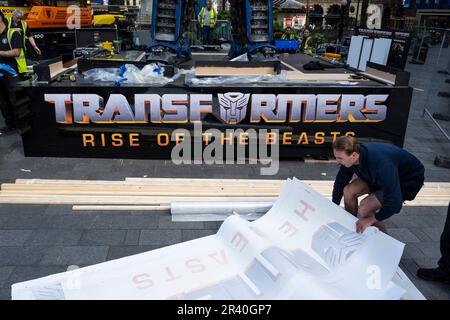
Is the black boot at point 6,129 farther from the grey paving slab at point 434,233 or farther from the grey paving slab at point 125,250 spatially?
the grey paving slab at point 434,233

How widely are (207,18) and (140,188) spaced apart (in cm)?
1048

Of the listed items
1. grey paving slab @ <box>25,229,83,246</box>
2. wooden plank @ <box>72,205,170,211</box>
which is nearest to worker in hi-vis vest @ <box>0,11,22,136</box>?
wooden plank @ <box>72,205,170,211</box>

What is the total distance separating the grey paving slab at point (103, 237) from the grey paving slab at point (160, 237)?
0.71 feet

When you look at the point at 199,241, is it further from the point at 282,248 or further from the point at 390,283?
the point at 390,283

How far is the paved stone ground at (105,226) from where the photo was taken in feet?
12.5

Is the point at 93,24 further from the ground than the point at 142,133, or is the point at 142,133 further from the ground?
the point at 93,24

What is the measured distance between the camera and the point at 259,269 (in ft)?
11.4

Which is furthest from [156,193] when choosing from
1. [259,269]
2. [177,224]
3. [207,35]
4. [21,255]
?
[207,35]

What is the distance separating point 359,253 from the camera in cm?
351

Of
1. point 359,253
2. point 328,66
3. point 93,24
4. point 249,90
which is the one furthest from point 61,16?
point 359,253

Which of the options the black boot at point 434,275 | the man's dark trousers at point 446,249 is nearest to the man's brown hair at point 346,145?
the man's dark trousers at point 446,249

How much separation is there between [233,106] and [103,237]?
301cm

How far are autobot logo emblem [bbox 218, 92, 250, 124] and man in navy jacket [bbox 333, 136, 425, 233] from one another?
8.33 feet

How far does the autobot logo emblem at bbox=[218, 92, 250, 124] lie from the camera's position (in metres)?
6.28
